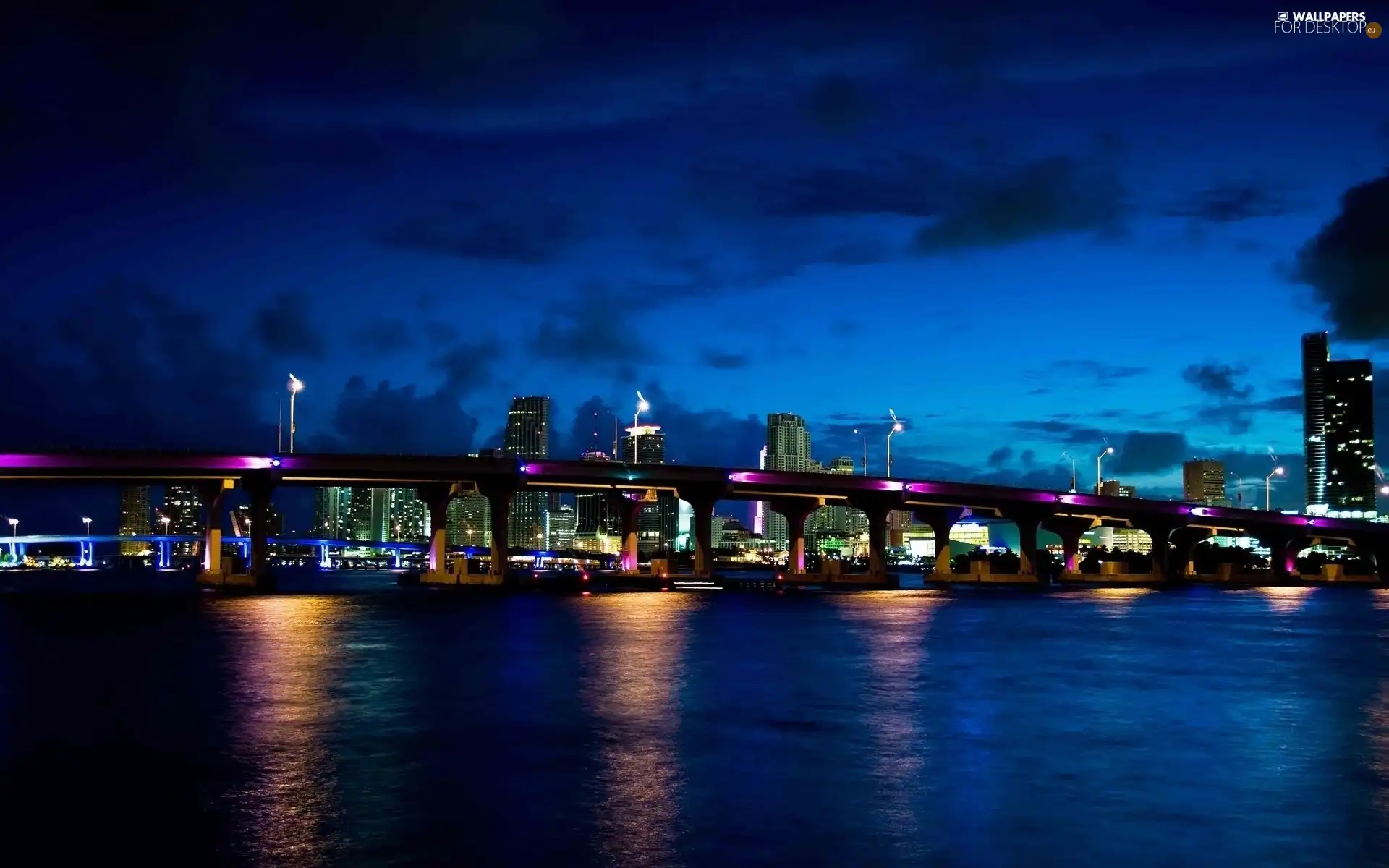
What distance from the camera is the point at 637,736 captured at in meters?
29.6

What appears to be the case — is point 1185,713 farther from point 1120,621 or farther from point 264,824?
point 1120,621

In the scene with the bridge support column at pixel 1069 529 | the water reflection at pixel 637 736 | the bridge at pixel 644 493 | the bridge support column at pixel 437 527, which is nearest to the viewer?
the water reflection at pixel 637 736

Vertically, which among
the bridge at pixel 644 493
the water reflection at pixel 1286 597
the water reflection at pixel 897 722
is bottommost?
the water reflection at pixel 1286 597

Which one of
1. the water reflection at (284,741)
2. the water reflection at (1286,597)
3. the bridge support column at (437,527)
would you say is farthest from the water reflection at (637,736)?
the bridge support column at (437,527)

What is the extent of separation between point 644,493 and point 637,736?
406 feet

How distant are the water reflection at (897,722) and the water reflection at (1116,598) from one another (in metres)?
24.0

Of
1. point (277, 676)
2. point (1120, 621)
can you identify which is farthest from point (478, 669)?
point (1120, 621)

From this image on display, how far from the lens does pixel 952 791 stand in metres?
23.2

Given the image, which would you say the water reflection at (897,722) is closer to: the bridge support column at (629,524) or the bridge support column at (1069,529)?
the bridge support column at (629,524)

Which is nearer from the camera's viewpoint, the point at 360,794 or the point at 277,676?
the point at 360,794

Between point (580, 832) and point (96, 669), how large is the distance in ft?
109

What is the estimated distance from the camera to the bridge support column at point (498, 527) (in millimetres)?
135000

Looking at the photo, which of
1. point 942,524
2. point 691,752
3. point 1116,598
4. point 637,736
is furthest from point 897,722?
point 942,524

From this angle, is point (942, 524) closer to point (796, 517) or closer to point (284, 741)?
point (796, 517)
